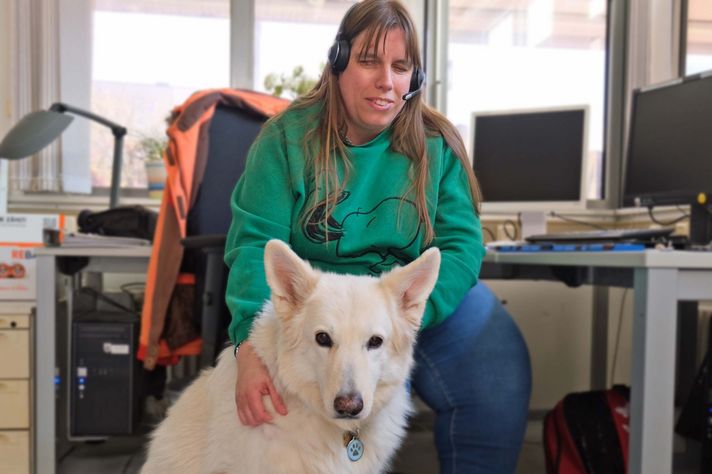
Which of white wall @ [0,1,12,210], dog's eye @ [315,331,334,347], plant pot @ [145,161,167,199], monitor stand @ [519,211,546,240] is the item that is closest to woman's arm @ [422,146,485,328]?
dog's eye @ [315,331,334,347]

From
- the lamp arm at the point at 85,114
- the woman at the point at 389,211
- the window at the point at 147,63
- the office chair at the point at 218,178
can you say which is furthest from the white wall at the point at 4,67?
the woman at the point at 389,211

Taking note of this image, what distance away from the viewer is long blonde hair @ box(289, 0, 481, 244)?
4.97ft

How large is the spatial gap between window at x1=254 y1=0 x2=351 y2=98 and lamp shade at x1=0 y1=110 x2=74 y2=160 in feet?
4.26

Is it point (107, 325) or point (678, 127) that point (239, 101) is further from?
point (678, 127)

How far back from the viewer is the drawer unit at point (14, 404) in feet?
7.82

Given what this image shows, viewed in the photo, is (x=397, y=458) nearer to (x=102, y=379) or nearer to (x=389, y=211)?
(x=102, y=379)

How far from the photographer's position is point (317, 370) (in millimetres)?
1263

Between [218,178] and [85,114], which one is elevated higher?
[85,114]

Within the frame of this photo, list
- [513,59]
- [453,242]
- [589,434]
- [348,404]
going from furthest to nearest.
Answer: [513,59] → [589,434] → [453,242] → [348,404]

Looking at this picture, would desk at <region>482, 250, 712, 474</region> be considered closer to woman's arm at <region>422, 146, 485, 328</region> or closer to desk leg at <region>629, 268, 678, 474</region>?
desk leg at <region>629, 268, 678, 474</region>

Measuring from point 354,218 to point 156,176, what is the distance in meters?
2.15

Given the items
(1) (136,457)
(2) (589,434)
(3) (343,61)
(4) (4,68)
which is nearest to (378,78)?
(3) (343,61)

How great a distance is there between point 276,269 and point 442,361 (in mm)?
669

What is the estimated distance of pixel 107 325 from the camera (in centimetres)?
256
